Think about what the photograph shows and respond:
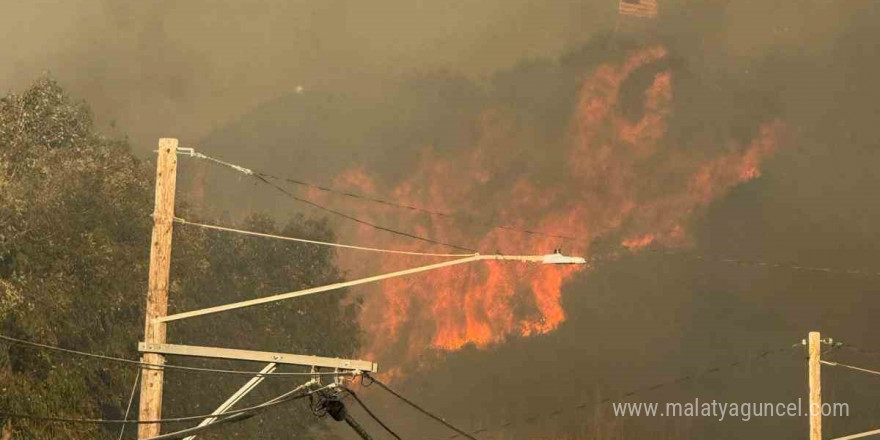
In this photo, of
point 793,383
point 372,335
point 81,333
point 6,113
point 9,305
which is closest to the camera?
point 9,305

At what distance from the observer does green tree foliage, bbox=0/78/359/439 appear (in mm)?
33344

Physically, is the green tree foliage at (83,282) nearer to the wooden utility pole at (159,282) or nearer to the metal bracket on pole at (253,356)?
the wooden utility pole at (159,282)

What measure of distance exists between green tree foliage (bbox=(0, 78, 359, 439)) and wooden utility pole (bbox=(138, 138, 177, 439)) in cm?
1097

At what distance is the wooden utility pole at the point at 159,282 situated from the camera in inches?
812

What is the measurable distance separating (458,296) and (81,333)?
7740 cm

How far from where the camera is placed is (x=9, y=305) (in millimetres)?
32625

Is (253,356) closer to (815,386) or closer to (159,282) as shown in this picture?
(159,282)

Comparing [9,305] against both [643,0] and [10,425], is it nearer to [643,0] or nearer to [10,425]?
[10,425]

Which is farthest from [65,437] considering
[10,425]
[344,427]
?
[344,427]

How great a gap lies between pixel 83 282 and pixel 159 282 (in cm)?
1780

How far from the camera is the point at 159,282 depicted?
21188 mm

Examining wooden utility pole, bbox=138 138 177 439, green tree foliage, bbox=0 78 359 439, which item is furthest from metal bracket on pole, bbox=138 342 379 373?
green tree foliage, bbox=0 78 359 439

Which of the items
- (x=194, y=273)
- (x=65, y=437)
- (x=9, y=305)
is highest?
(x=194, y=273)

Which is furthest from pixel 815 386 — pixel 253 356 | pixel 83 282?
pixel 83 282
